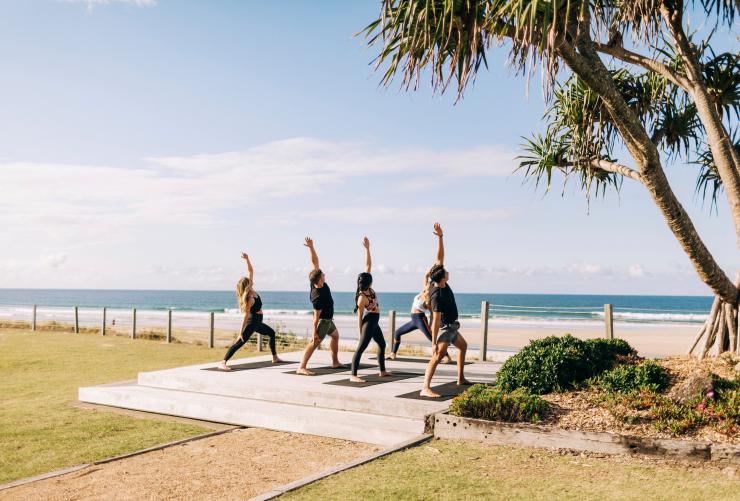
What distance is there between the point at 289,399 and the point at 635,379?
14.3ft

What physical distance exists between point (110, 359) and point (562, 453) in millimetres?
12459

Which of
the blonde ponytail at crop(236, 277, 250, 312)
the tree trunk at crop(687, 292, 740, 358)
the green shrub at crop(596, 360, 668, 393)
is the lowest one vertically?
the green shrub at crop(596, 360, 668, 393)

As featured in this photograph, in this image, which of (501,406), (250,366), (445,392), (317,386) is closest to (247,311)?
(250,366)

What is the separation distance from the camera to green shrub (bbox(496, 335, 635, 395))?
24.7 feet

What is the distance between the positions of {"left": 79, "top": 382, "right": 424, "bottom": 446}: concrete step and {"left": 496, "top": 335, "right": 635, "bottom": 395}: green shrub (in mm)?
1380

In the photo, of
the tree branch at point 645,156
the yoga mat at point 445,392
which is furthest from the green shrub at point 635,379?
the tree branch at point 645,156

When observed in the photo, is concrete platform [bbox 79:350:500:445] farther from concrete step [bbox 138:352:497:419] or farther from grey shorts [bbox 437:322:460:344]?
grey shorts [bbox 437:322:460:344]

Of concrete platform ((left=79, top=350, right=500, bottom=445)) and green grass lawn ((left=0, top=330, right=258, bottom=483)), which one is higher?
concrete platform ((left=79, top=350, right=500, bottom=445))

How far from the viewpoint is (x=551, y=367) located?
25.0 ft

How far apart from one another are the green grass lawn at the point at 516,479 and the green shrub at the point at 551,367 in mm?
1451

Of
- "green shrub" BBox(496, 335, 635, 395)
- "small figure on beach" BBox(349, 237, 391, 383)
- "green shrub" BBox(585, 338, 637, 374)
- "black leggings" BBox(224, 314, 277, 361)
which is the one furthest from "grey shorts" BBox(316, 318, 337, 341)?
"green shrub" BBox(585, 338, 637, 374)

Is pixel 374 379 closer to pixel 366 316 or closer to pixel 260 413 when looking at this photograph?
pixel 366 316

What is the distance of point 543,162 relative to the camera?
10.4 meters

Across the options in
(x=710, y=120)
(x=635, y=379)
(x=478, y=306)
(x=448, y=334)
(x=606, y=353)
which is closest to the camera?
(x=635, y=379)
